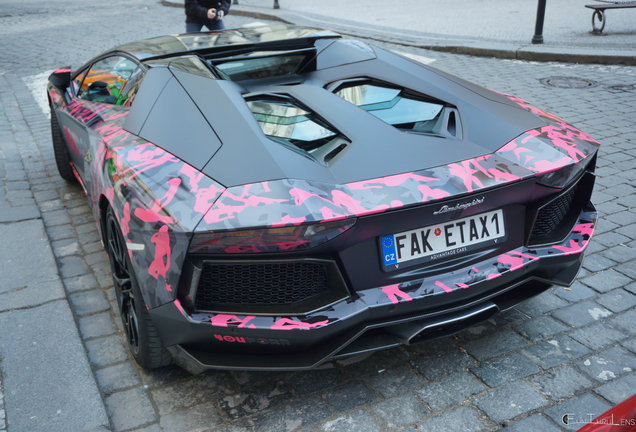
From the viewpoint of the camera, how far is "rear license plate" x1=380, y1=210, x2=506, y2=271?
82.2 inches

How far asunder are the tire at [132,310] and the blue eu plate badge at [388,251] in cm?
100

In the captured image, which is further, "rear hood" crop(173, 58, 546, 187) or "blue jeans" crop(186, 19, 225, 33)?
"blue jeans" crop(186, 19, 225, 33)

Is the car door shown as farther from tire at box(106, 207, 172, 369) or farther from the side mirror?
tire at box(106, 207, 172, 369)

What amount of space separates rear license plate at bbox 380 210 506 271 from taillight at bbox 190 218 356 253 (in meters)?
0.23

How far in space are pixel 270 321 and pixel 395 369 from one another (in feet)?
2.62

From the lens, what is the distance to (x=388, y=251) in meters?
2.08

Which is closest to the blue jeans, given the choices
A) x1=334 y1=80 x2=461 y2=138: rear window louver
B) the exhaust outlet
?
x1=334 y1=80 x2=461 y2=138: rear window louver

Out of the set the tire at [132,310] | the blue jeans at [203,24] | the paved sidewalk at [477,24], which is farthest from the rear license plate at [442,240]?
the paved sidewalk at [477,24]

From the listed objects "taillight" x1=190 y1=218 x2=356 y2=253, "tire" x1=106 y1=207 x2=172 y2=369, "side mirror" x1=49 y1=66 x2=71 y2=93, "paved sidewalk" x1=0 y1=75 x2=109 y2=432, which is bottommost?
"paved sidewalk" x1=0 y1=75 x2=109 y2=432

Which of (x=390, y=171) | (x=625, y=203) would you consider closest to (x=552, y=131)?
(x=390, y=171)

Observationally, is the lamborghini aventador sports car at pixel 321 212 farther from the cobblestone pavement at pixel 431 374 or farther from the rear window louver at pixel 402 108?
the cobblestone pavement at pixel 431 374

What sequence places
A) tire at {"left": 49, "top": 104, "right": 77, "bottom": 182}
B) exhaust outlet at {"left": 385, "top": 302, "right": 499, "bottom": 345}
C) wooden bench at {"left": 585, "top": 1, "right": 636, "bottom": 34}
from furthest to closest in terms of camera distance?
1. wooden bench at {"left": 585, "top": 1, "right": 636, "bottom": 34}
2. tire at {"left": 49, "top": 104, "right": 77, "bottom": 182}
3. exhaust outlet at {"left": 385, "top": 302, "right": 499, "bottom": 345}

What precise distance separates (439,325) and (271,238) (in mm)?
743

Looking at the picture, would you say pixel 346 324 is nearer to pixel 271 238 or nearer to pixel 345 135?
pixel 271 238
